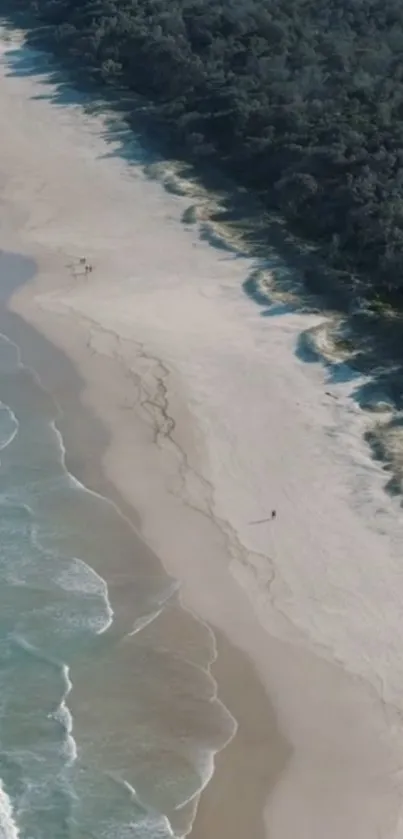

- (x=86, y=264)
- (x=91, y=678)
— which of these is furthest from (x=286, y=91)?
(x=91, y=678)

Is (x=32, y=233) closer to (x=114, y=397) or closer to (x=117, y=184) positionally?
(x=117, y=184)

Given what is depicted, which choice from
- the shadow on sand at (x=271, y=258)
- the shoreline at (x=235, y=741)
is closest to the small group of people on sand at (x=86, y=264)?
the shadow on sand at (x=271, y=258)

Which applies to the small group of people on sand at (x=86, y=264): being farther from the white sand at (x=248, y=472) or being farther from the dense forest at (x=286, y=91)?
the dense forest at (x=286, y=91)

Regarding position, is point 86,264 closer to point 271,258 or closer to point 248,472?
point 271,258

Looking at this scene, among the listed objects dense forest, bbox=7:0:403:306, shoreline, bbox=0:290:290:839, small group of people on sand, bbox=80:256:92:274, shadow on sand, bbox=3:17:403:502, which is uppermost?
dense forest, bbox=7:0:403:306

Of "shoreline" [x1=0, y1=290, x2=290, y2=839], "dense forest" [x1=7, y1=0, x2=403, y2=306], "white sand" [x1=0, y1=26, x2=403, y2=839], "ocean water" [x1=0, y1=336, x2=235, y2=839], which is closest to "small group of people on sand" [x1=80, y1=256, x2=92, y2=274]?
"white sand" [x1=0, y1=26, x2=403, y2=839]

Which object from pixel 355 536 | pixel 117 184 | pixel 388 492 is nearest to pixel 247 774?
pixel 355 536

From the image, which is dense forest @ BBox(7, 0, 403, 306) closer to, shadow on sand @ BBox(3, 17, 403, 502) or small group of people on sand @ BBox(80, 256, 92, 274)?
shadow on sand @ BBox(3, 17, 403, 502)
